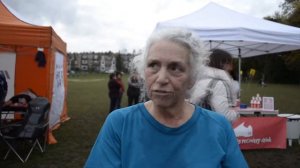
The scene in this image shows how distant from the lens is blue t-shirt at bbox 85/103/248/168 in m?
1.48

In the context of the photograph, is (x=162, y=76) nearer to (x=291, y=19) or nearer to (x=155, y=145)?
(x=155, y=145)

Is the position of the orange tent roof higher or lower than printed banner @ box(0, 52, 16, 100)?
higher

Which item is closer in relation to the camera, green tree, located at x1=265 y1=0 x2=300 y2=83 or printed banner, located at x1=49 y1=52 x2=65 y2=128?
printed banner, located at x1=49 y1=52 x2=65 y2=128

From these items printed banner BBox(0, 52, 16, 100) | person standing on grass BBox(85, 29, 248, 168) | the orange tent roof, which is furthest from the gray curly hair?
printed banner BBox(0, 52, 16, 100)

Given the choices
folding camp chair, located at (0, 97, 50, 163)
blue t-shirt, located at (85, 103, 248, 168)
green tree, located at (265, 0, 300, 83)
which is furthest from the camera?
green tree, located at (265, 0, 300, 83)

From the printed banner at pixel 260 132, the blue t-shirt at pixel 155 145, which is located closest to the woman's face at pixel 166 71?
the blue t-shirt at pixel 155 145

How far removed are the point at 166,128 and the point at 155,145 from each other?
0.29 ft

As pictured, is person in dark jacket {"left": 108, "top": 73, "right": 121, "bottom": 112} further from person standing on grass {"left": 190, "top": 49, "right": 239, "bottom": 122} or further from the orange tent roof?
person standing on grass {"left": 190, "top": 49, "right": 239, "bottom": 122}

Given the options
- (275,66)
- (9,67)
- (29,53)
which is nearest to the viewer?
(9,67)

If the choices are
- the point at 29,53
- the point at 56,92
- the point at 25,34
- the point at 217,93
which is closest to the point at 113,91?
the point at 29,53

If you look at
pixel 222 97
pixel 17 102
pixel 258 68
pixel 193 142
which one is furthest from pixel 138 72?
pixel 258 68

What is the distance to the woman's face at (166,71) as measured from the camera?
59.6 inches

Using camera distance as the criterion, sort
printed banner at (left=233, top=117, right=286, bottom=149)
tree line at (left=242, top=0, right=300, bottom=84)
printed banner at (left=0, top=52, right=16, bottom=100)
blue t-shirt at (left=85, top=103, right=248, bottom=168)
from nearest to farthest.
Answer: blue t-shirt at (left=85, top=103, right=248, bottom=168)
printed banner at (left=233, top=117, right=286, bottom=149)
printed banner at (left=0, top=52, right=16, bottom=100)
tree line at (left=242, top=0, right=300, bottom=84)

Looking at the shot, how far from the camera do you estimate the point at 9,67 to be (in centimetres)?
968
